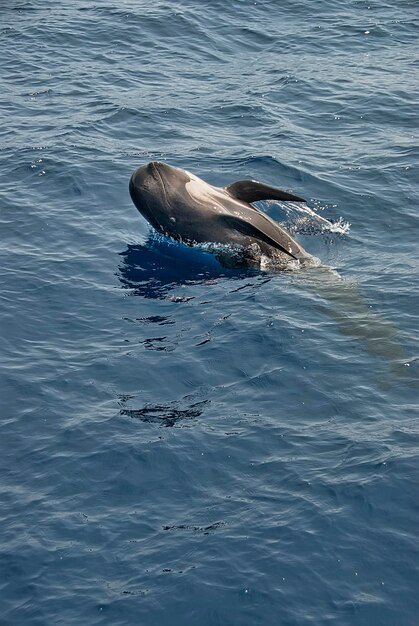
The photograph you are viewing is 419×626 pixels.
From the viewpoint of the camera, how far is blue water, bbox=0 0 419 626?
41.7 ft

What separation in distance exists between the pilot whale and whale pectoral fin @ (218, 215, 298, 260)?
0.06 feet

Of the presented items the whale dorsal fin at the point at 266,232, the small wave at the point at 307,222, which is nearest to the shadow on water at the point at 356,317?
the whale dorsal fin at the point at 266,232

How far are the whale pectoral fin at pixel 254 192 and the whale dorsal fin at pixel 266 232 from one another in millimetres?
488

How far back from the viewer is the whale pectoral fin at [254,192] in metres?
18.9

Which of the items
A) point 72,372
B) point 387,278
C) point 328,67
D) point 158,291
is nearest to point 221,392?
point 72,372

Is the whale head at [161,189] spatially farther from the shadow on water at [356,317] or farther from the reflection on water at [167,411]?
the reflection on water at [167,411]

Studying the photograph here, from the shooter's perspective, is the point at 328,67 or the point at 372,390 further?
the point at 328,67

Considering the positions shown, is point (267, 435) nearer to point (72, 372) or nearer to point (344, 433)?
point (344, 433)

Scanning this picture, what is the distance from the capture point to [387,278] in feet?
62.7

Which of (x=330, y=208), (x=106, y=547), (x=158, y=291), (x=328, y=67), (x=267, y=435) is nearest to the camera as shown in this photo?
(x=106, y=547)

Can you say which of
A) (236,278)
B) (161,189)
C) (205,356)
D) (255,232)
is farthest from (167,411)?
(161,189)

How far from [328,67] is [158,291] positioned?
1298 cm

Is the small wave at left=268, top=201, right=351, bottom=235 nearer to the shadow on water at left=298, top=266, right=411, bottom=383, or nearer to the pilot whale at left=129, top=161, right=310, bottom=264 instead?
the pilot whale at left=129, top=161, right=310, bottom=264

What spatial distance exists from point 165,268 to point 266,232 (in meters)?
1.94
